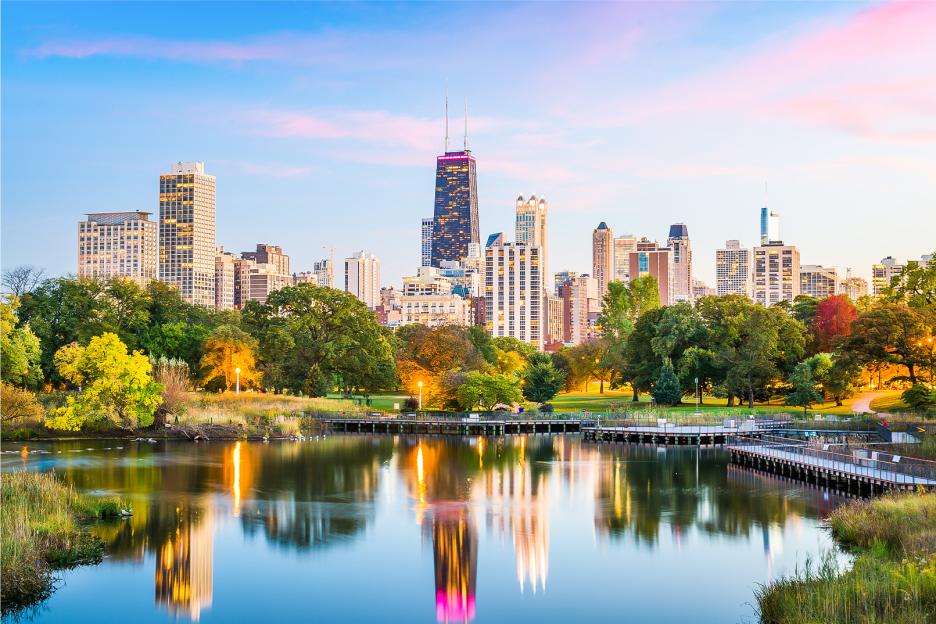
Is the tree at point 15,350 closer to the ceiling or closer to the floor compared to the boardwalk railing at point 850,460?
closer to the ceiling

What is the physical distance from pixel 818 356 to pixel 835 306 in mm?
18613

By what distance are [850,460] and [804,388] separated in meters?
31.7

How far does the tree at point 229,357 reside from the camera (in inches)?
2982

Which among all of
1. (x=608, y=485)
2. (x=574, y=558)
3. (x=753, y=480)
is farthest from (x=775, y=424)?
(x=574, y=558)

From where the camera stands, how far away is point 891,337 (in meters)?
62.5

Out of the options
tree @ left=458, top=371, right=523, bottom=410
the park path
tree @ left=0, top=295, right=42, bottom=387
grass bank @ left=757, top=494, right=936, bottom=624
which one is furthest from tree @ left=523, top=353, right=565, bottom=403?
grass bank @ left=757, top=494, right=936, bottom=624

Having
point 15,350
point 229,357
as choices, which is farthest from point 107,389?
point 229,357

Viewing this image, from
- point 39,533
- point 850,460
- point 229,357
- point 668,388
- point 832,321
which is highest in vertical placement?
point 832,321

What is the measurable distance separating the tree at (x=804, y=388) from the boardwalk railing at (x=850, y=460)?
19418 millimetres

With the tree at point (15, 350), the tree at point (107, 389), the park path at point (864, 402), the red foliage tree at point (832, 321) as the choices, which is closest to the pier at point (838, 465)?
the park path at point (864, 402)

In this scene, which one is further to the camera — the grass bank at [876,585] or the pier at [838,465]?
the pier at [838,465]

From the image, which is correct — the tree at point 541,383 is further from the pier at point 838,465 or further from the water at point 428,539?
the water at point 428,539

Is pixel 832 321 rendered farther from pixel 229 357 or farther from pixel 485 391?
pixel 229 357

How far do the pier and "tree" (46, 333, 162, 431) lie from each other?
111 feet
